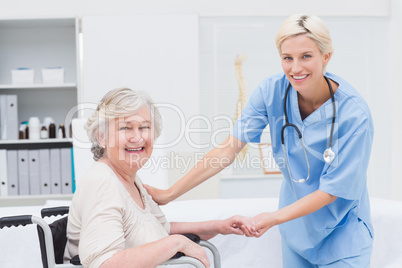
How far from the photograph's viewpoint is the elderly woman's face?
1323 mm

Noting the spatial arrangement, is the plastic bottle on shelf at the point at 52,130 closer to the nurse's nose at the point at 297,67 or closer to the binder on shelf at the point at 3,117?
the binder on shelf at the point at 3,117

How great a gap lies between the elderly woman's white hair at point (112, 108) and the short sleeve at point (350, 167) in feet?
1.82

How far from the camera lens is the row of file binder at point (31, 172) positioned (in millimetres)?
3203

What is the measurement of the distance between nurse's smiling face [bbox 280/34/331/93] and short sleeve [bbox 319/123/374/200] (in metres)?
0.20

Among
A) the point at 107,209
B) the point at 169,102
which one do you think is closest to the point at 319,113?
the point at 107,209

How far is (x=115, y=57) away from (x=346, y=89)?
2.23 m

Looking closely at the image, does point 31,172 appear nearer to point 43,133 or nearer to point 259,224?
point 43,133

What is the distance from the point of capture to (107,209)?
1.18 meters

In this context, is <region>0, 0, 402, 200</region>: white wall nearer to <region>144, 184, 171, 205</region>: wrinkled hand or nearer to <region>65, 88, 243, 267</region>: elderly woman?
<region>144, 184, 171, 205</region>: wrinkled hand

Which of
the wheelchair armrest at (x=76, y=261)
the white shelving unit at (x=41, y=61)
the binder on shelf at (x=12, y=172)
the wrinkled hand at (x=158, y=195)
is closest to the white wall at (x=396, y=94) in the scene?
the white shelving unit at (x=41, y=61)

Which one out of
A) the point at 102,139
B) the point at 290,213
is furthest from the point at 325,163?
the point at 102,139

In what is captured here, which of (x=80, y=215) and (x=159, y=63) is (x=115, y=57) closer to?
(x=159, y=63)

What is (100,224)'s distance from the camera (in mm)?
1154

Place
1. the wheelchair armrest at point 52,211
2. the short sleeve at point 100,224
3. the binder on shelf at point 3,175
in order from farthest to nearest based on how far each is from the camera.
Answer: the binder on shelf at point 3,175
the wheelchair armrest at point 52,211
the short sleeve at point 100,224
